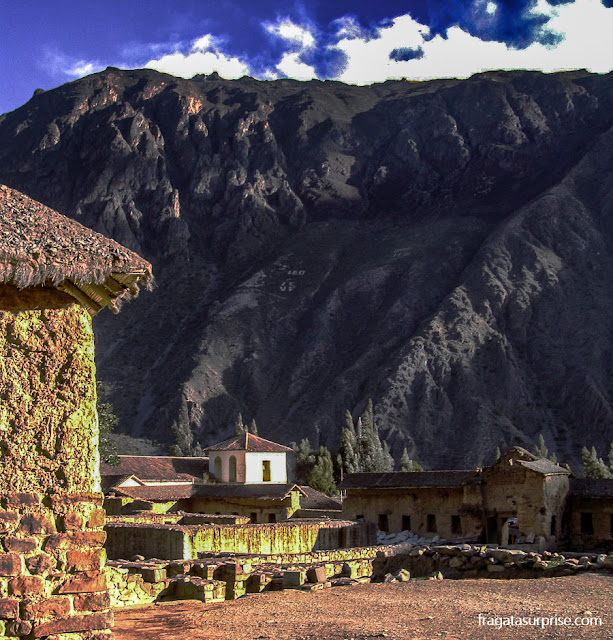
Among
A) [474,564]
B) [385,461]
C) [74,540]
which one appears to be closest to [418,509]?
[474,564]

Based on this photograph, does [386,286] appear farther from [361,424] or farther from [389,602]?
[389,602]

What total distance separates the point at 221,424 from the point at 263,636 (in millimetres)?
73643

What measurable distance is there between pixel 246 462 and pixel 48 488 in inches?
1413

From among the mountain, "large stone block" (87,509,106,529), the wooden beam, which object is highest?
the mountain

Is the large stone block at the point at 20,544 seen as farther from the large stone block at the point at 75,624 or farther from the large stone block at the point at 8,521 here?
the large stone block at the point at 75,624

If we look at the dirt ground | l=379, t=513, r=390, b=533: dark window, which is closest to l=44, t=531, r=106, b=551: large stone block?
the dirt ground

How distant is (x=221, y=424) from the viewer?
266 feet

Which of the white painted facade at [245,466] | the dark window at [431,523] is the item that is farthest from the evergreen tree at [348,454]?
the dark window at [431,523]

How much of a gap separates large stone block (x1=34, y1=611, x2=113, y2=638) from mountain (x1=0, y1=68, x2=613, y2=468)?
59386 millimetres

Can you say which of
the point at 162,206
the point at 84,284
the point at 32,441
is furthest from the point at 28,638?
the point at 162,206

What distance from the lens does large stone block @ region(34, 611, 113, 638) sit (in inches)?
221

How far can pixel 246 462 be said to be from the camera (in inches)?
1614

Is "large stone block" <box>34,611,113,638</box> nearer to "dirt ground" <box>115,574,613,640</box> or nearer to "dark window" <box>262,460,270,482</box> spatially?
"dirt ground" <box>115,574,613,640</box>

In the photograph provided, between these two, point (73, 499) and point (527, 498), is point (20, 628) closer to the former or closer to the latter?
point (73, 499)
